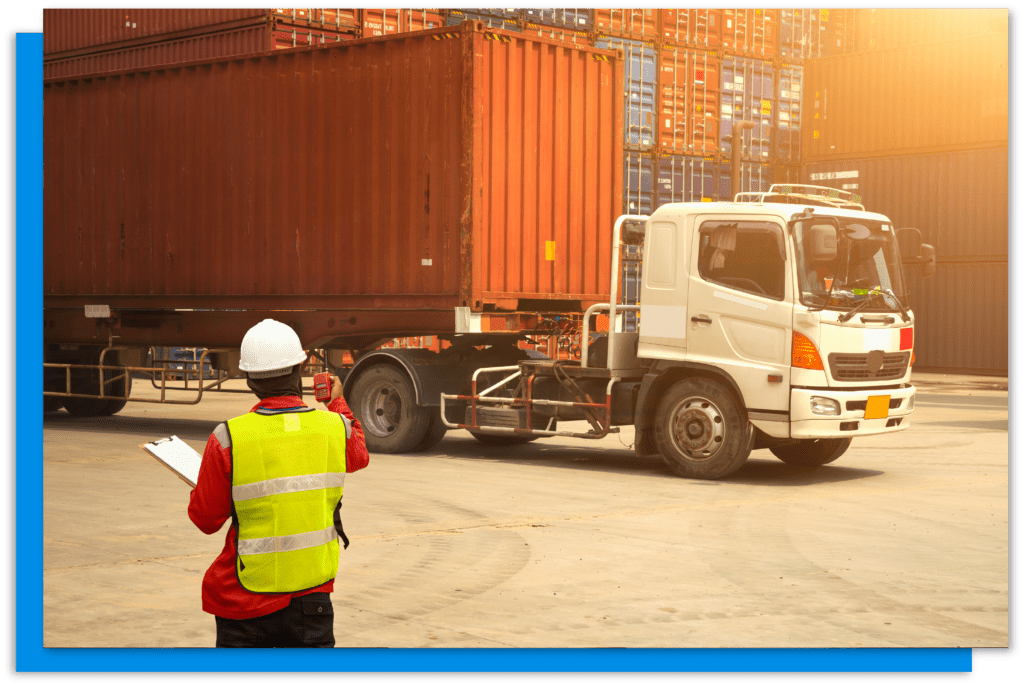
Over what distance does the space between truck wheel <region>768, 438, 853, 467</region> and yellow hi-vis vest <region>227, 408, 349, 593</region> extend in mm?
8488

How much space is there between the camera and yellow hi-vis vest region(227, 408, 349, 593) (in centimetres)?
361

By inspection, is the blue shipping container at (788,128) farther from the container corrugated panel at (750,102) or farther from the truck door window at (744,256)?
the truck door window at (744,256)

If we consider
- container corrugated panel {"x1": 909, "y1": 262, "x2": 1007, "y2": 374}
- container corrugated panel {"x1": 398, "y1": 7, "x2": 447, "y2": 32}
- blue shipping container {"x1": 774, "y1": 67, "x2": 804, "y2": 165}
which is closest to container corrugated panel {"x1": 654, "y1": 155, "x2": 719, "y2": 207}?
blue shipping container {"x1": 774, "y1": 67, "x2": 804, "y2": 165}

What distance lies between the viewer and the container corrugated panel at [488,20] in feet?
36.1

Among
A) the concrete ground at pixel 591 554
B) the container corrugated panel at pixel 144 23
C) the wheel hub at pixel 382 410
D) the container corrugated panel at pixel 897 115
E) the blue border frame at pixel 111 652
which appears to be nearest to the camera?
the blue border frame at pixel 111 652

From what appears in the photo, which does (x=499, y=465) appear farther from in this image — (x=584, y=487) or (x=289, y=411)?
(x=289, y=411)

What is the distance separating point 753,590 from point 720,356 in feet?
14.3

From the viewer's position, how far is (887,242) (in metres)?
10.9

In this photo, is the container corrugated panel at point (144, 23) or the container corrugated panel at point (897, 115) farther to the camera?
the container corrugated panel at point (897, 115)

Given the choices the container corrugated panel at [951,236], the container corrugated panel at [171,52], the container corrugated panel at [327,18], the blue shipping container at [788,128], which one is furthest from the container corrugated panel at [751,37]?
the container corrugated panel at [951,236]

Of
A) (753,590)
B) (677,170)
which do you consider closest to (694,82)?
(677,170)

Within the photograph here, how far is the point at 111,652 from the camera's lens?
485cm

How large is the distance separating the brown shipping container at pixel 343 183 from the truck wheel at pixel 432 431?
0.85m

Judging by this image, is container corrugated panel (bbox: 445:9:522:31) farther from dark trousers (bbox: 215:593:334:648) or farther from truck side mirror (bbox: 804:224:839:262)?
dark trousers (bbox: 215:593:334:648)
